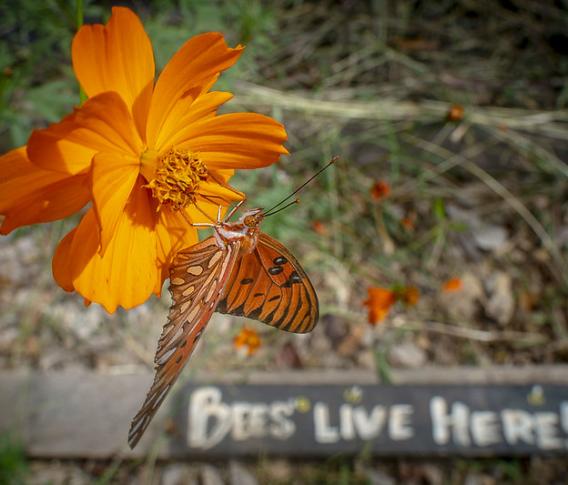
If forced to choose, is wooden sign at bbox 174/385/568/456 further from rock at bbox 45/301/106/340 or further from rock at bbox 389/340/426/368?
rock at bbox 45/301/106/340

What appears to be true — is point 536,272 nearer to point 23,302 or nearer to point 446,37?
point 446,37

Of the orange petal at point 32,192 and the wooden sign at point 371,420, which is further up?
the orange petal at point 32,192

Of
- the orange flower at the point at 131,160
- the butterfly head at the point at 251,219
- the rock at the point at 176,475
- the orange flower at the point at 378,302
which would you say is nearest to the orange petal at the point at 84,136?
the orange flower at the point at 131,160

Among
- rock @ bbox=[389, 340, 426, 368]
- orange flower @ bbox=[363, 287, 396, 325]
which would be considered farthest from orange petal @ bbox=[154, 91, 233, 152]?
rock @ bbox=[389, 340, 426, 368]

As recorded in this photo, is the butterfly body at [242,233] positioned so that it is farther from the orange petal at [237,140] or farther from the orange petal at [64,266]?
the orange petal at [64,266]

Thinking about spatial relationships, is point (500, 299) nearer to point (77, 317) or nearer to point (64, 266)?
point (77, 317)

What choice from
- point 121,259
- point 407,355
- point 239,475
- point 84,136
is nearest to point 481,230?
point 407,355
